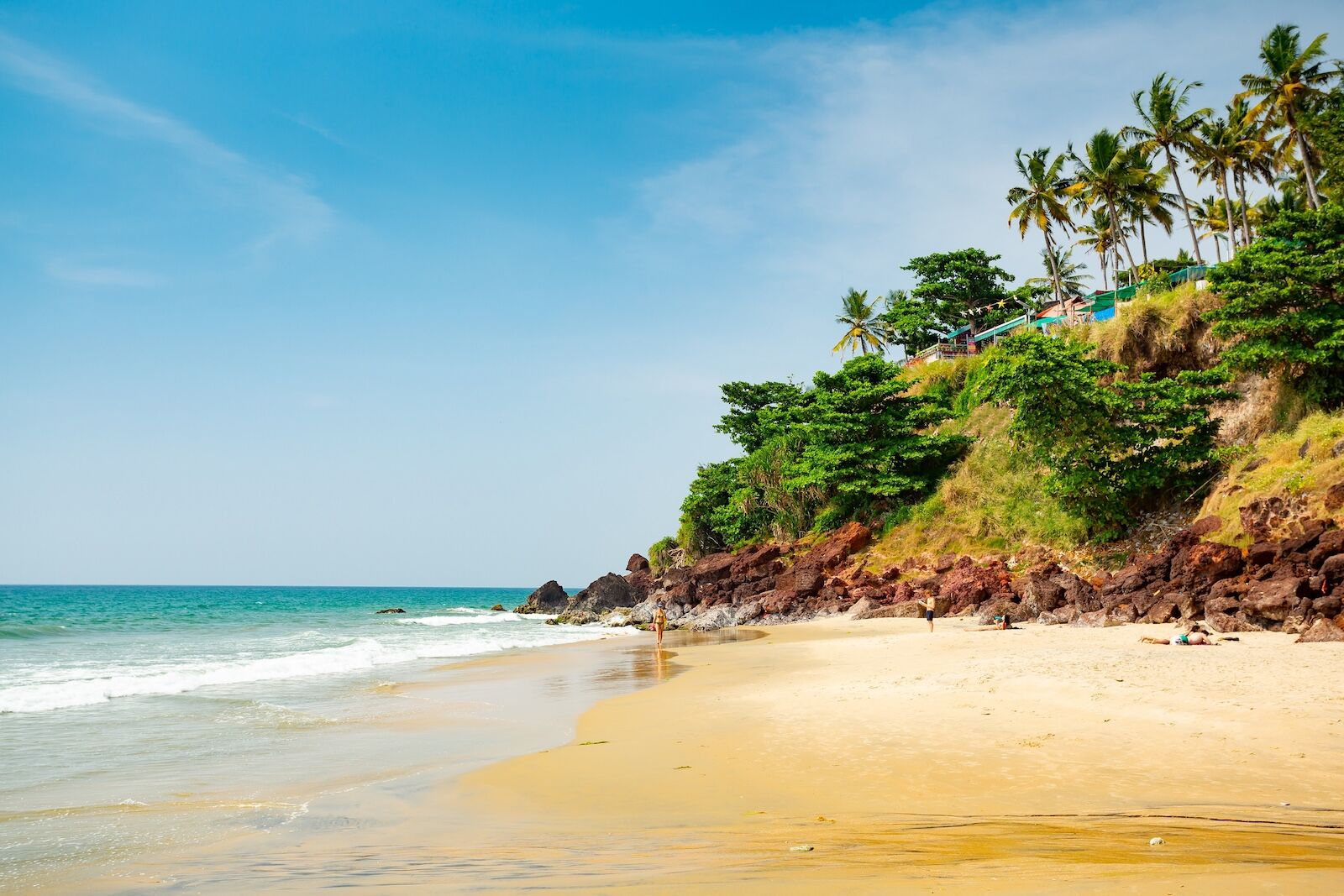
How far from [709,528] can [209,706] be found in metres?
37.5

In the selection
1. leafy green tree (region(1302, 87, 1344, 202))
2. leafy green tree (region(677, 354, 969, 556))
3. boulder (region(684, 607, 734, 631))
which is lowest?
boulder (region(684, 607, 734, 631))

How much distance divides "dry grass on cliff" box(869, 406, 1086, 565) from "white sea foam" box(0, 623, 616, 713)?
15.6 metres

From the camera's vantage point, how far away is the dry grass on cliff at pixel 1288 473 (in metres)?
19.7

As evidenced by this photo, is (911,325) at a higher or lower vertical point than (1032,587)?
higher

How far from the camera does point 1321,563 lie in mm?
16484

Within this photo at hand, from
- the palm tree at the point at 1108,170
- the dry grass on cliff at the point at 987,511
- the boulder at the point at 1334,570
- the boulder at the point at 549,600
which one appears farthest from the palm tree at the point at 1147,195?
the boulder at the point at 549,600

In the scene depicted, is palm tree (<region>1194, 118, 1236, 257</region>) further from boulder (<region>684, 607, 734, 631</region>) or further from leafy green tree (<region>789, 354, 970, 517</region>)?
boulder (<region>684, 607, 734, 631</region>)

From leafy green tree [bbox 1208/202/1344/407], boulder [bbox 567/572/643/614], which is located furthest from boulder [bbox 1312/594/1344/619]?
boulder [bbox 567/572/643/614]

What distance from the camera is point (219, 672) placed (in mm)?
19453

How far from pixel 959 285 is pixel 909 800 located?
5507 cm

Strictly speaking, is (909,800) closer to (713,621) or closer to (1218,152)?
(713,621)

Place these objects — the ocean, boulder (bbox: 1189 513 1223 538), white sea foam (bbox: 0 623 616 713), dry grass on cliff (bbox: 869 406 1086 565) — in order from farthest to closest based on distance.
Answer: dry grass on cliff (bbox: 869 406 1086 565)
boulder (bbox: 1189 513 1223 538)
white sea foam (bbox: 0 623 616 713)
the ocean

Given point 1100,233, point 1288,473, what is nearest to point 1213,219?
point 1100,233

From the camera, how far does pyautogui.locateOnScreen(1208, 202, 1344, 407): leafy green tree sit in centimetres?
2259
